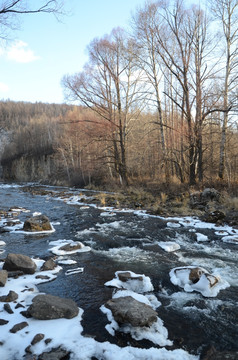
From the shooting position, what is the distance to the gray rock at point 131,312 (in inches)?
128

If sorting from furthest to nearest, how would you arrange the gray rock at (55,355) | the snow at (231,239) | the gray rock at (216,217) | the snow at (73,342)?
the gray rock at (216,217), the snow at (231,239), the snow at (73,342), the gray rock at (55,355)

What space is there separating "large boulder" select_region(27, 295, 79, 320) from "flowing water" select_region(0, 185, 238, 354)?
9.5 inches

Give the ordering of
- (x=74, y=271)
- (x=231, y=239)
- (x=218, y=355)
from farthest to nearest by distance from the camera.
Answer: (x=231, y=239) → (x=74, y=271) → (x=218, y=355)

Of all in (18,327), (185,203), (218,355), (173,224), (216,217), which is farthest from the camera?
(185,203)

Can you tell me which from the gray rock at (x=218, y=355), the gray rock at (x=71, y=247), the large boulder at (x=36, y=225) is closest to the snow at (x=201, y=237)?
the gray rock at (x=71, y=247)

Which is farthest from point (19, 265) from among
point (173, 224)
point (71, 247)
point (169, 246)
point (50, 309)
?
point (173, 224)

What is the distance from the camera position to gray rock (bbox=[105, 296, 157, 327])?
128 inches

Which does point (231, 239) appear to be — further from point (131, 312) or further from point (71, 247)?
point (131, 312)

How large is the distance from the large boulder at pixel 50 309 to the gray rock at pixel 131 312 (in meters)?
0.59

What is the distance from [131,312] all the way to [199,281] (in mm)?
1694

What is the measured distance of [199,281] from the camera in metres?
4.43

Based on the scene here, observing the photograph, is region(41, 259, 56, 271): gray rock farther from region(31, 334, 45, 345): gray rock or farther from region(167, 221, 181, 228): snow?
region(167, 221, 181, 228): snow

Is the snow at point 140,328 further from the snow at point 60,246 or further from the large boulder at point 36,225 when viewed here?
the large boulder at point 36,225

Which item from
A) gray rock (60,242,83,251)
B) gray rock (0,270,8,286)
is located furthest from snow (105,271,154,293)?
gray rock (60,242,83,251)
